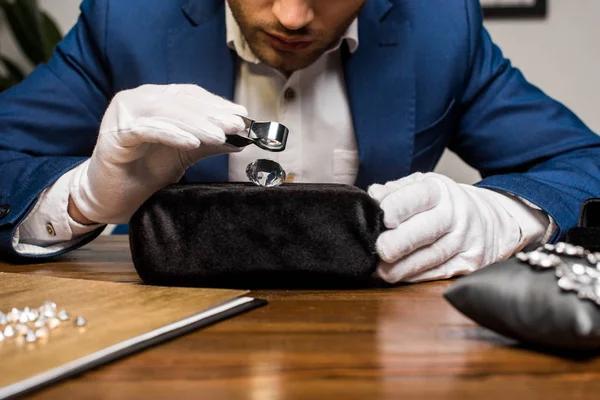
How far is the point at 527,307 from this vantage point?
1.50 ft

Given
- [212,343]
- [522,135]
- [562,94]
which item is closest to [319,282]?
[212,343]

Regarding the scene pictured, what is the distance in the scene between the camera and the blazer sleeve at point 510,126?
45.5 inches

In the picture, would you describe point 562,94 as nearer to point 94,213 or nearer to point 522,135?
point 522,135

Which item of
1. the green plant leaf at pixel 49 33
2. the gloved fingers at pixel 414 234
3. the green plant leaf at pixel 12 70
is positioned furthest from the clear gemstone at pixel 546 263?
the green plant leaf at pixel 12 70

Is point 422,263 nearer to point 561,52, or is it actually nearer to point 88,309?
point 88,309

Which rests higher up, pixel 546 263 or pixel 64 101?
pixel 64 101

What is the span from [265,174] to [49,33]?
1.59 meters

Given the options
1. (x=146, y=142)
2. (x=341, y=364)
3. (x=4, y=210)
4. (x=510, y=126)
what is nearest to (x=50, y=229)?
(x=4, y=210)

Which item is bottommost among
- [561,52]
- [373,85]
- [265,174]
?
[265,174]

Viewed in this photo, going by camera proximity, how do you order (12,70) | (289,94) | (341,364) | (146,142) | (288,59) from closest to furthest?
1. (341,364)
2. (146,142)
3. (288,59)
4. (289,94)
5. (12,70)

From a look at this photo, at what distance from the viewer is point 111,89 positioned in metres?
1.24

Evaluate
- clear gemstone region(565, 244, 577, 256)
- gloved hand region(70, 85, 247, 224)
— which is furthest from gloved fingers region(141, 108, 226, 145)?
clear gemstone region(565, 244, 577, 256)

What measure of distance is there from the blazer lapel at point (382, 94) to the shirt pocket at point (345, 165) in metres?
0.05

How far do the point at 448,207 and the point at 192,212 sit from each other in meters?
0.27
